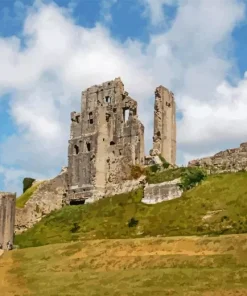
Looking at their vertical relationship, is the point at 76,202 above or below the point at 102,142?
below

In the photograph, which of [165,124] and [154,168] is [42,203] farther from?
[165,124]

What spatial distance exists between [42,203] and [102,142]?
38.1 ft

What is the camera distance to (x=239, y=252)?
35.8 metres

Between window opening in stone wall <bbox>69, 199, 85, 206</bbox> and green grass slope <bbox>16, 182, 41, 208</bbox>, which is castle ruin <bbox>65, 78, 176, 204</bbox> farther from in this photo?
green grass slope <bbox>16, 182, 41, 208</bbox>

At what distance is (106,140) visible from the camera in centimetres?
7606

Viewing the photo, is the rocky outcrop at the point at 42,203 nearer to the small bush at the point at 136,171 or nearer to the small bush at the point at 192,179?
the small bush at the point at 136,171

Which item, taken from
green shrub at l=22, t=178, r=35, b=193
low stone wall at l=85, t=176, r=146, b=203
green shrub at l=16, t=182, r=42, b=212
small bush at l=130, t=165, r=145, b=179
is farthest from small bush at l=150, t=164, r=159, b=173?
green shrub at l=22, t=178, r=35, b=193

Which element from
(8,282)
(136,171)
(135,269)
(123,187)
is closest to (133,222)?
(123,187)

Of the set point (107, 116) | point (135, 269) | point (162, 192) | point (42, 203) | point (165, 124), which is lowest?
point (135, 269)

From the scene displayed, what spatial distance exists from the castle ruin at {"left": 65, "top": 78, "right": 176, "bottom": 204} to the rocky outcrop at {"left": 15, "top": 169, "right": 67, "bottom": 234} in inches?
49.9

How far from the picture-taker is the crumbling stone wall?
5875 centimetres

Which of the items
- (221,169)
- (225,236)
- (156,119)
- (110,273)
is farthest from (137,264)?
(156,119)

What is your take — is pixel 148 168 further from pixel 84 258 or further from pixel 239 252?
pixel 239 252

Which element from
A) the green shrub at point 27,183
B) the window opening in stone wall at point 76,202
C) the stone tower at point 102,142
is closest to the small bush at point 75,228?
the stone tower at point 102,142
